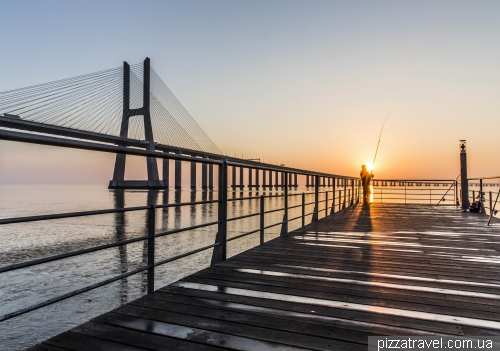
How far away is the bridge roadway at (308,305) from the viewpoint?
167 cm

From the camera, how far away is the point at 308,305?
7.04 ft

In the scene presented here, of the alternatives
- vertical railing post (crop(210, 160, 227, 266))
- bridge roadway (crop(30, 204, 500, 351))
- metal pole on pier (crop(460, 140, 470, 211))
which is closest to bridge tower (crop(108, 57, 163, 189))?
metal pole on pier (crop(460, 140, 470, 211))

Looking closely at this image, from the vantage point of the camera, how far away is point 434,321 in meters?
1.89

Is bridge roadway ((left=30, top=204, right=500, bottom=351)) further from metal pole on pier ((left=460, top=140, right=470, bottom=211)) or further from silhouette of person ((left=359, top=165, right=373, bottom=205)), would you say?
silhouette of person ((left=359, top=165, right=373, bottom=205))

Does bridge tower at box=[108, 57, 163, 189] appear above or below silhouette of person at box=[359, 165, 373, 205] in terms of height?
above

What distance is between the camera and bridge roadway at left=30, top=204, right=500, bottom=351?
65.9 inches

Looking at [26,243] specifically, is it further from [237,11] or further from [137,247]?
[237,11]

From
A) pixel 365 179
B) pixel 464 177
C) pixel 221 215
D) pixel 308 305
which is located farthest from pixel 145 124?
pixel 308 305

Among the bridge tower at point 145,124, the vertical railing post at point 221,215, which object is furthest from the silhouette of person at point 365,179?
the bridge tower at point 145,124

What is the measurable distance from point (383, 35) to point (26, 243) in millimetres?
12647

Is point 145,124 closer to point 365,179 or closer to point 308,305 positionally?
point 365,179

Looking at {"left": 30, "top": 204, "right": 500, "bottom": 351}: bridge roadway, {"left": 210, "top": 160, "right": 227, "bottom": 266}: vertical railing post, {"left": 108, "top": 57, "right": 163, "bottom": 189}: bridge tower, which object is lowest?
{"left": 30, "top": 204, "right": 500, "bottom": 351}: bridge roadway

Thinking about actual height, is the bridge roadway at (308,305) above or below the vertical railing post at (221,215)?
below

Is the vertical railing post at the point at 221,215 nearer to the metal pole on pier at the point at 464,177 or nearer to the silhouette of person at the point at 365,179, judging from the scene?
the metal pole on pier at the point at 464,177
